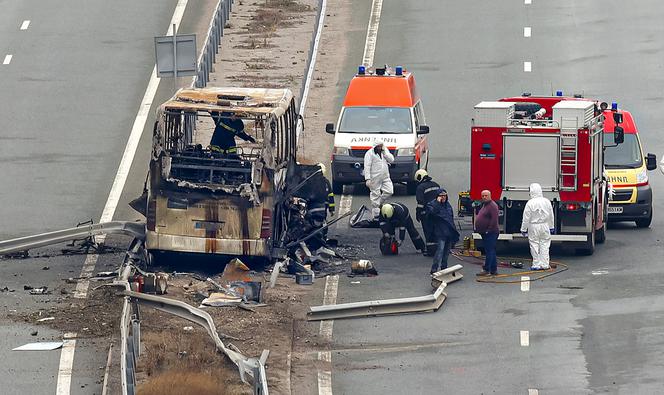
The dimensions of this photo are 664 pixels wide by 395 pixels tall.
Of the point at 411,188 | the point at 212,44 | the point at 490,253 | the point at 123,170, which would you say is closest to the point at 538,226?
the point at 490,253

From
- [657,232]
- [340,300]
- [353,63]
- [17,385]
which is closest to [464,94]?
[353,63]

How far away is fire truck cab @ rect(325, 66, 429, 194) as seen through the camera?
31.7 metres

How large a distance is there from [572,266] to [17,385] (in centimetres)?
1056

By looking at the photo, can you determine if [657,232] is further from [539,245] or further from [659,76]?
[659,76]

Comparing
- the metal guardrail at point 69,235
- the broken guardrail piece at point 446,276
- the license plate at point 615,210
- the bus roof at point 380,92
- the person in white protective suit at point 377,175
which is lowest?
the broken guardrail piece at point 446,276

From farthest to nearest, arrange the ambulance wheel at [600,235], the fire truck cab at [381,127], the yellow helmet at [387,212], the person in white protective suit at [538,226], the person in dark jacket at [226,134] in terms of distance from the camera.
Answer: the fire truck cab at [381,127], the ambulance wheel at [600,235], the yellow helmet at [387,212], the person in white protective suit at [538,226], the person in dark jacket at [226,134]

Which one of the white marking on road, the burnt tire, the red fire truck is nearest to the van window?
the burnt tire

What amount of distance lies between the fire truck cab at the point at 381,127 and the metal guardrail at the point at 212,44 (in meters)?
4.40

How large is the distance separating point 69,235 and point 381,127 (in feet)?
29.0

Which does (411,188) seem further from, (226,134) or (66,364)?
(66,364)

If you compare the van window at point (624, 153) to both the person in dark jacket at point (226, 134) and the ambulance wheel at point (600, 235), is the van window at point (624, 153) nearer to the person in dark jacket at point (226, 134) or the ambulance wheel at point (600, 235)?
the ambulance wheel at point (600, 235)

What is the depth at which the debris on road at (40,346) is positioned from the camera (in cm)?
2072

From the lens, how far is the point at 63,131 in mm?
35719

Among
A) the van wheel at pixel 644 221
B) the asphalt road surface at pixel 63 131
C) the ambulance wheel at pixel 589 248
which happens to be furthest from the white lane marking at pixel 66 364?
the van wheel at pixel 644 221
